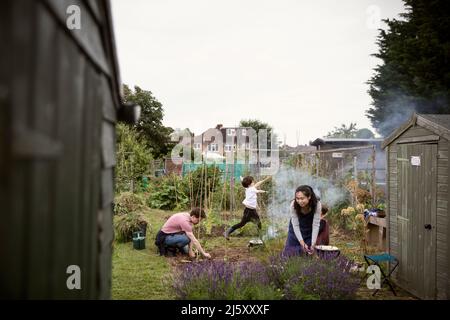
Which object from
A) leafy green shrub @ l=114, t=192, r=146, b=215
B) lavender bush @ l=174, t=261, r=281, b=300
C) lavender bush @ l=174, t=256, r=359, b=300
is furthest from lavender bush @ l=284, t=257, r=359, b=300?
leafy green shrub @ l=114, t=192, r=146, b=215

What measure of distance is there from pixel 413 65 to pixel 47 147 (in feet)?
54.9

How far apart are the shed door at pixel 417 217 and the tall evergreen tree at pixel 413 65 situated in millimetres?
10133

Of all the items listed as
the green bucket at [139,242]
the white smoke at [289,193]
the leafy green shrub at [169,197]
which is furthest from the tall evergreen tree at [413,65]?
the green bucket at [139,242]

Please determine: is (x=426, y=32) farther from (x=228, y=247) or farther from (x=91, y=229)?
(x=91, y=229)

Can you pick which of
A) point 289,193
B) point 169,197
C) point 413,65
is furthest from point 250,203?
point 413,65

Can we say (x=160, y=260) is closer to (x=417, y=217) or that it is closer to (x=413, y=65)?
(x=417, y=217)

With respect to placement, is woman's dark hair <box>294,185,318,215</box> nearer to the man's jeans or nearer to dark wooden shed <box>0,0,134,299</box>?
the man's jeans

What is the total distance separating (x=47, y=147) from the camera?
113 centimetres

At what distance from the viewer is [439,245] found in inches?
183

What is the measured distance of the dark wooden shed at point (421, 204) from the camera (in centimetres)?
461

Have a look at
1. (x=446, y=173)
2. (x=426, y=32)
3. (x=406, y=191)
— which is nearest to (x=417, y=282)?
(x=406, y=191)

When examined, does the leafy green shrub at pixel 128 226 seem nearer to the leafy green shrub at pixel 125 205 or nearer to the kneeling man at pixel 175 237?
the leafy green shrub at pixel 125 205

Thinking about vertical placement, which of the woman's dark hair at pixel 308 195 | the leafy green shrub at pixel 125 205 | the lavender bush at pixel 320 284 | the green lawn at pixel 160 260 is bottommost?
the green lawn at pixel 160 260

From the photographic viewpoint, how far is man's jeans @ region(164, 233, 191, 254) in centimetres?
755
